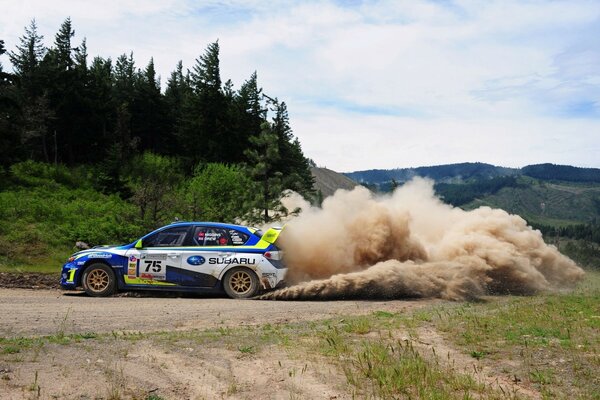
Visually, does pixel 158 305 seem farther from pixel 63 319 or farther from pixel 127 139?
pixel 127 139

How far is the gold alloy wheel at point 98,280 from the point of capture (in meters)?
12.8

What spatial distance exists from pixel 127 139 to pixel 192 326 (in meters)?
46.5

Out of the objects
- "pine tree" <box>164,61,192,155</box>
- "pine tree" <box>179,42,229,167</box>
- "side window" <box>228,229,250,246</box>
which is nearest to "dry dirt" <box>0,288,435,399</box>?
"side window" <box>228,229,250,246</box>

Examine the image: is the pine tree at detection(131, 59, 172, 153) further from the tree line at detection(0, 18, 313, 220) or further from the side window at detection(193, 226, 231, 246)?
the side window at detection(193, 226, 231, 246)

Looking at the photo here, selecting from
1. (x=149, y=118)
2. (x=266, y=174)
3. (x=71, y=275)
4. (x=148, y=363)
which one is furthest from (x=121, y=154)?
(x=148, y=363)

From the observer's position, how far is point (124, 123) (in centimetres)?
5238

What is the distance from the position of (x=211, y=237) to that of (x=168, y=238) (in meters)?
1.08

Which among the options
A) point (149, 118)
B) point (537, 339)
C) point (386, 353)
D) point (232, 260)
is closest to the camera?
point (386, 353)

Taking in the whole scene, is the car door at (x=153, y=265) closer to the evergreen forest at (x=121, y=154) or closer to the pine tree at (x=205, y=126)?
the evergreen forest at (x=121, y=154)

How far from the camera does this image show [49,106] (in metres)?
49.7

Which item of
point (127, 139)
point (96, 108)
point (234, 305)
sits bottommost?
point (234, 305)

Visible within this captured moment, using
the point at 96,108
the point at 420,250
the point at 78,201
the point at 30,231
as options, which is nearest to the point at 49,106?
the point at 96,108

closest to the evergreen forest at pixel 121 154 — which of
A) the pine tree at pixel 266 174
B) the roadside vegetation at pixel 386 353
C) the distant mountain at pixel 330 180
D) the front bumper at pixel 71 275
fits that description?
the pine tree at pixel 266 174

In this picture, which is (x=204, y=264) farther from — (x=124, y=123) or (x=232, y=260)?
(x=124, y=123)
